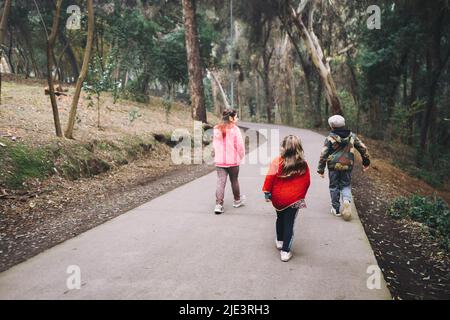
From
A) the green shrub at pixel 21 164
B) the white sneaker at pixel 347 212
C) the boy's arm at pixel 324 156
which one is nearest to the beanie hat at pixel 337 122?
the boy's arm at pixel 324 156

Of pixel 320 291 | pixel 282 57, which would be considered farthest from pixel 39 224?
pixel 282 57

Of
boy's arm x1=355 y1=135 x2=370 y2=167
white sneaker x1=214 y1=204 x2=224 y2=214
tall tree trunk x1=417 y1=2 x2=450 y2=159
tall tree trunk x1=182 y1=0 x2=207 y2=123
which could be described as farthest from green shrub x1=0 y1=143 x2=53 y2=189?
tall tree trunk x1=417 y1=2 x2=450 y2=159

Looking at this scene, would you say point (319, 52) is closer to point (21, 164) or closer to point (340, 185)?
point (340, 185)

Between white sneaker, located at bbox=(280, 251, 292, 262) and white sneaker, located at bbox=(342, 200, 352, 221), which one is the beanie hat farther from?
white sneaker, located at bbox=(280, 251, 292, 262)

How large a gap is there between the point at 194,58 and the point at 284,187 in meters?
15.5

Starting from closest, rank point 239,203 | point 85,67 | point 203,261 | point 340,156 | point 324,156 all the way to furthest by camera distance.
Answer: point 203,261
point 340,156
point 324,156
point 239,203
point 85,67

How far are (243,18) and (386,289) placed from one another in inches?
1048

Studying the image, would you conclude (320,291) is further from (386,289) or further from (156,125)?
(156,125)

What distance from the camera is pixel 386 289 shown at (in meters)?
3.92

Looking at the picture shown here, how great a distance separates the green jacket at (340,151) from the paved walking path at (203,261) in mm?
Answer: 868

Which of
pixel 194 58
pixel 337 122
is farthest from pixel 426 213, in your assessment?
pixel 194 58

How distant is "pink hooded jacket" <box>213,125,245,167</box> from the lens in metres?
6.93

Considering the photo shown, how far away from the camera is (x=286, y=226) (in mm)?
4926

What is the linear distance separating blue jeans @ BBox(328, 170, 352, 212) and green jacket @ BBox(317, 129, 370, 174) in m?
0.11
